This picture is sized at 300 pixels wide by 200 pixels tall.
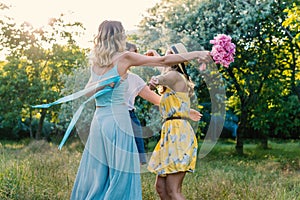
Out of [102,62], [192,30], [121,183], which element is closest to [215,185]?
[121,183]

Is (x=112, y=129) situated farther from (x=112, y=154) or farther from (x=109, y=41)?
(x=109, y=41)

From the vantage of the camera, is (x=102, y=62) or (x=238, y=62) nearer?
(x=102, y=62)

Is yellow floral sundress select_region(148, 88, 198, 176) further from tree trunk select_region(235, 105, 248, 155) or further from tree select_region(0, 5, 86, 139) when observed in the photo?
tree select_region(0, 5, 86, 139)

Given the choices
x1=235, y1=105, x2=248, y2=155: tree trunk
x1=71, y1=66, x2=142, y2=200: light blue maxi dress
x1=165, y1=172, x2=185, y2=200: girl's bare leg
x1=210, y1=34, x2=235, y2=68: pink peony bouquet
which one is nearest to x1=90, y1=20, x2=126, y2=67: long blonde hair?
x1=71, y1=66, x2=142, y2=200: light blue maxi dress

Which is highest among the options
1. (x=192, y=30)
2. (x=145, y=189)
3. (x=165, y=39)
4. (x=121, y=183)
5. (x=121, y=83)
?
(x=192, y=30)

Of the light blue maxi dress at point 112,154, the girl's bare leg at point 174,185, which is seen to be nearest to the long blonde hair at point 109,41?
the light blue maxi dress at point 112,154

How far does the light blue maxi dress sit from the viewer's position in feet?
15.0

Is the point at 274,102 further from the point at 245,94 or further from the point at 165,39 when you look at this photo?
the point at 165,39

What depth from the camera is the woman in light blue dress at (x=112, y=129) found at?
4.43 m

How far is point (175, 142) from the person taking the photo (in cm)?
495

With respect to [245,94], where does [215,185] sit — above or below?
below

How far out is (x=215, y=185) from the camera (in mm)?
6723

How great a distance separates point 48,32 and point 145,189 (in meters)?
12.4

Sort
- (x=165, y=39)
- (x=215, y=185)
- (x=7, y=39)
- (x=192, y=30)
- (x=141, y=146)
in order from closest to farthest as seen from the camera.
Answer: (x=141, y=146)
(x=165, y=39)
(x=215, y=185)
(x=192, y=30)
(x=7, y=39)
